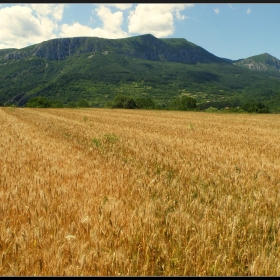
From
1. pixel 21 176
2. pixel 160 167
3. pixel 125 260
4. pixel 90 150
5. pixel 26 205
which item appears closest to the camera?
pixel 125 260

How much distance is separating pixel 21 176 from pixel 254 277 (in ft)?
14.3

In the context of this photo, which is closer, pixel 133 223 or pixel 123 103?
pixel 133 223

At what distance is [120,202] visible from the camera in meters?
3.97

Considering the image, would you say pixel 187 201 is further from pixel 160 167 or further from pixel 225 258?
pixel 160 167

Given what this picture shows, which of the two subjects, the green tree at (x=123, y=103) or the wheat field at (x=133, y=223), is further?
the green tree at (x=123, y=103)

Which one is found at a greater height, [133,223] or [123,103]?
[123,103]

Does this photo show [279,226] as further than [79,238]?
Yes

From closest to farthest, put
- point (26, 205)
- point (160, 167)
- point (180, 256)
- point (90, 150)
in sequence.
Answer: point (180, 256)
point (26, 205)
point (160, 167)
point (90, 150)

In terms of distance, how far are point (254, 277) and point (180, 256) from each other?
2.15 ft

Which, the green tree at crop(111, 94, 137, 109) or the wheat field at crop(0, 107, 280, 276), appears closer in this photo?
the wheat field at crop(0, 107, 280, 276)

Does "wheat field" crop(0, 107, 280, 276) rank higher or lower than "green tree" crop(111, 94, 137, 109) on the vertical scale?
lower

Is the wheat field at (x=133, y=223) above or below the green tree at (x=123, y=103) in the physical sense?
below

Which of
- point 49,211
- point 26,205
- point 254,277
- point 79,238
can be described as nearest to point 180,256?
point 254,277

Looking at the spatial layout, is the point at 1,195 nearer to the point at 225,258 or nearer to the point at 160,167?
the point at 225,258
